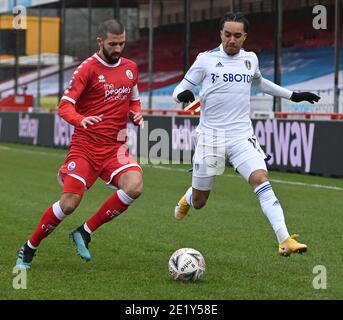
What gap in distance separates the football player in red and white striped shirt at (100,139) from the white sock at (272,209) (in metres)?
1.03

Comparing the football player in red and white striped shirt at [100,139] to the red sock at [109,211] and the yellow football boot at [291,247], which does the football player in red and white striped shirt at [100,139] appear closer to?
the red sock at [109,211]

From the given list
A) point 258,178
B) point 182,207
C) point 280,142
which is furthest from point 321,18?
point 258,178

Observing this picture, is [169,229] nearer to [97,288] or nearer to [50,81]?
[97,288]

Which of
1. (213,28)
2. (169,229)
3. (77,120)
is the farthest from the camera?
(213,28)

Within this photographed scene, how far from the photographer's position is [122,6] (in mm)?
43000

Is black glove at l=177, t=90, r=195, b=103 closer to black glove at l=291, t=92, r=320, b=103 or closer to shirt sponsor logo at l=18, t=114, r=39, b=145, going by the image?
black glove at l=291, t=92, r=320, b=103

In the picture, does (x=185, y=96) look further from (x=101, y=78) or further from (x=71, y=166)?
(x=71, y=166)

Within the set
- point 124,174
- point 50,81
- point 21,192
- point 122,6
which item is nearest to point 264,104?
point 21,192

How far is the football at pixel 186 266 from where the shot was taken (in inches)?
316

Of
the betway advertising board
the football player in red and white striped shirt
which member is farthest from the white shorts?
the betway advertising board

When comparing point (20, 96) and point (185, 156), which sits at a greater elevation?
point (20, 96)

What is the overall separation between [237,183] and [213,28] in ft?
74.2

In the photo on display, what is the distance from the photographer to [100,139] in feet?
29.1

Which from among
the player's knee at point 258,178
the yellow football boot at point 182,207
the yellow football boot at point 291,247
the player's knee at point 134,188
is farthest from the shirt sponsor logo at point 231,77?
the yellow football boot at point 182,207
